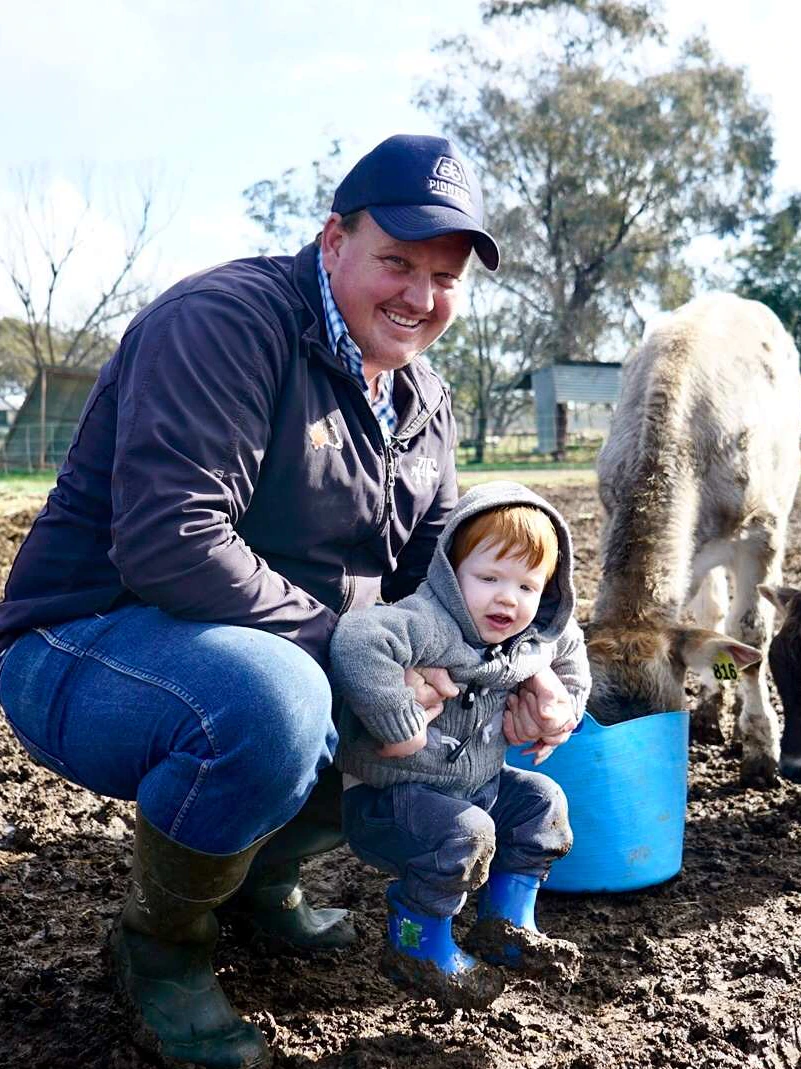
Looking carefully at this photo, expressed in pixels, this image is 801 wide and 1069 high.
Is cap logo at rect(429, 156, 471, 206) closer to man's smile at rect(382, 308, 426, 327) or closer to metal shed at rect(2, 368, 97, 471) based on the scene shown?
man's smile at rect(382, 308, 426, 327)

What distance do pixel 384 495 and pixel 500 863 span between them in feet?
3.15

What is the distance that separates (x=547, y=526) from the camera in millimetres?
2689

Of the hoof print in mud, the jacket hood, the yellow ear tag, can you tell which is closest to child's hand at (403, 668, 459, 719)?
the jacket hood

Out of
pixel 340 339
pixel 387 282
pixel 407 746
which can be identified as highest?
pixel 387 282

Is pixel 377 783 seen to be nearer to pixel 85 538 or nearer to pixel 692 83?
pixel 85 538

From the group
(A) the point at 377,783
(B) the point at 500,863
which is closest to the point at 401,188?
(A) the point at 377,783

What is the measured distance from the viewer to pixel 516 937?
96.4 inches

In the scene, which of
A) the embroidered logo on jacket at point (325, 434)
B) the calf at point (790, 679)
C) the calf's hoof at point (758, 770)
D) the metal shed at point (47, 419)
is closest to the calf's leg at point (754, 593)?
the calf's hoof at point (758, 770)

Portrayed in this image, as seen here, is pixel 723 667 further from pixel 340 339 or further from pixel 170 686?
pixel 170 686

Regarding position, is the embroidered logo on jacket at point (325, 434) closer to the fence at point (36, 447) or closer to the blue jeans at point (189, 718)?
the blue jeans at point (189, 718)

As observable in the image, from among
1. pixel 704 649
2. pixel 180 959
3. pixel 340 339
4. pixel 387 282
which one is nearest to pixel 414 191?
pixel 387 282

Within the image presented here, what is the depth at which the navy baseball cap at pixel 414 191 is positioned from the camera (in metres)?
2.62

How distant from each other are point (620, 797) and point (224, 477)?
170 centimetres

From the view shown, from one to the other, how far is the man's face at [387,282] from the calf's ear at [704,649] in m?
1.65
